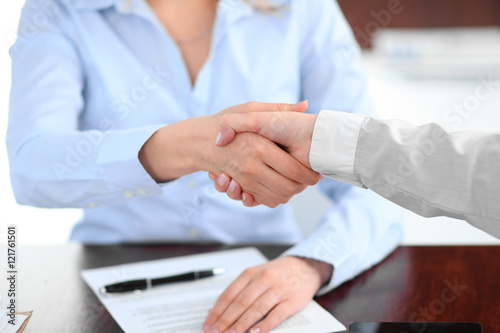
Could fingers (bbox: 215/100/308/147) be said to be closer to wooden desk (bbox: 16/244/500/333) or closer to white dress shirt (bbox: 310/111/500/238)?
white dress shirt (bbox: 310/111/500/238)

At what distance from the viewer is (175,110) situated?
3.95ft

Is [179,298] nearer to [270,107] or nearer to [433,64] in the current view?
[270,107]

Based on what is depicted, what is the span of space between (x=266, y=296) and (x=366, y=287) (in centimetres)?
20

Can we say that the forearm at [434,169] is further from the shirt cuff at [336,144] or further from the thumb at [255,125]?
the thumb at [255,125]

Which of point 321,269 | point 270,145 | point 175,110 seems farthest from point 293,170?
point 175,110

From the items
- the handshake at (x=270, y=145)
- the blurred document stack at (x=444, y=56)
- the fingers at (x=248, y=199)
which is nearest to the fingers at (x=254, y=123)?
the handshake at (x=270, y=145)

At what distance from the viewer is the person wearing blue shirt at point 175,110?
935 millimetres

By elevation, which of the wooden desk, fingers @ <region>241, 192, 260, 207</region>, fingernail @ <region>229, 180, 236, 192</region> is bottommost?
the wooden desk

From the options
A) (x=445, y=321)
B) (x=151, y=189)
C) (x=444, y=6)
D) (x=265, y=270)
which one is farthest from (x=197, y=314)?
(x=444, y=6)

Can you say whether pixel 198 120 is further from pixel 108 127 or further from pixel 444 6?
pixel 444 6

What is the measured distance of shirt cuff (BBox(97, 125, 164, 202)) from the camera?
0.93 metres

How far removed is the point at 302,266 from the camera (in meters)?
0.90

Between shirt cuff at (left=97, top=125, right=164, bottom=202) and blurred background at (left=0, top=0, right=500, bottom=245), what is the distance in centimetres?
78

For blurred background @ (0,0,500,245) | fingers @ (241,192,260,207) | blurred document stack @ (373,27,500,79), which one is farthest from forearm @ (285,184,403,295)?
blurred document stack @ (373,27,500,79)
